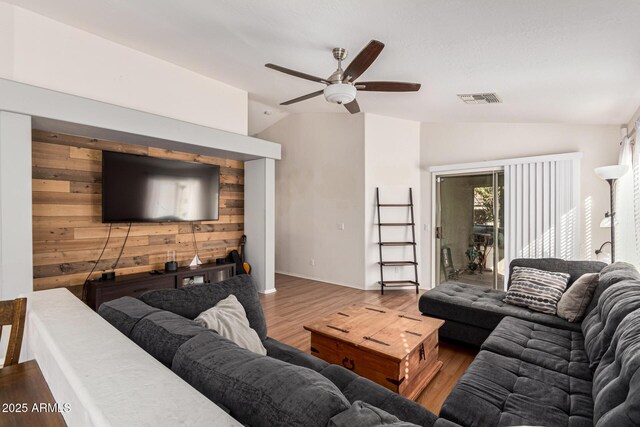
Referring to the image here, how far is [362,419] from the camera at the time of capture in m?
0.75

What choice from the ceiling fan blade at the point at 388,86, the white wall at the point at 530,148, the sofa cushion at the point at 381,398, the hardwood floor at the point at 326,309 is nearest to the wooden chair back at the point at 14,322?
the sofa cushion at the point at 381,398

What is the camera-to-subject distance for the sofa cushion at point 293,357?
1.80 m

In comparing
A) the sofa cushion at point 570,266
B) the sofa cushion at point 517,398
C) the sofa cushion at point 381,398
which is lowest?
the sofa cushion at point 517,398

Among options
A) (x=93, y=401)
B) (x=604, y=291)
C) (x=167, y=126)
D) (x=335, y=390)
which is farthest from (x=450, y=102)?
(x=93, y=401)

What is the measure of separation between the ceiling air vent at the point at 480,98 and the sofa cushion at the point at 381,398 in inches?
135

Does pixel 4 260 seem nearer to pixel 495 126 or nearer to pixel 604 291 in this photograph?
pixel 604 291

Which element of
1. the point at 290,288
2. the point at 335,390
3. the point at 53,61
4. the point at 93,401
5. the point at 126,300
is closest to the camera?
the point at 93,401

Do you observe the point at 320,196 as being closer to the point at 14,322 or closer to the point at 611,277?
the point at 611,277

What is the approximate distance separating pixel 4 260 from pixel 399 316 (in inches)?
137

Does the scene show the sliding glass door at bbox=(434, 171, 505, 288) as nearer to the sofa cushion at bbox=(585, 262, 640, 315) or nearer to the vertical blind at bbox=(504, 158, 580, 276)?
the vertical blind at bbox=(504, 158, 580, 276)

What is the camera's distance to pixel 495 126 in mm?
4680

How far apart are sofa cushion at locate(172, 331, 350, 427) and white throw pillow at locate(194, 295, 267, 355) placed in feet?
1.88

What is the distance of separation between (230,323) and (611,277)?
2792 millimetres

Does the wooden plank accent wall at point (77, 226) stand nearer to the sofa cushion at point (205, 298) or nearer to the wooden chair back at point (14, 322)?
the sofa cushion at point (205, 298)
